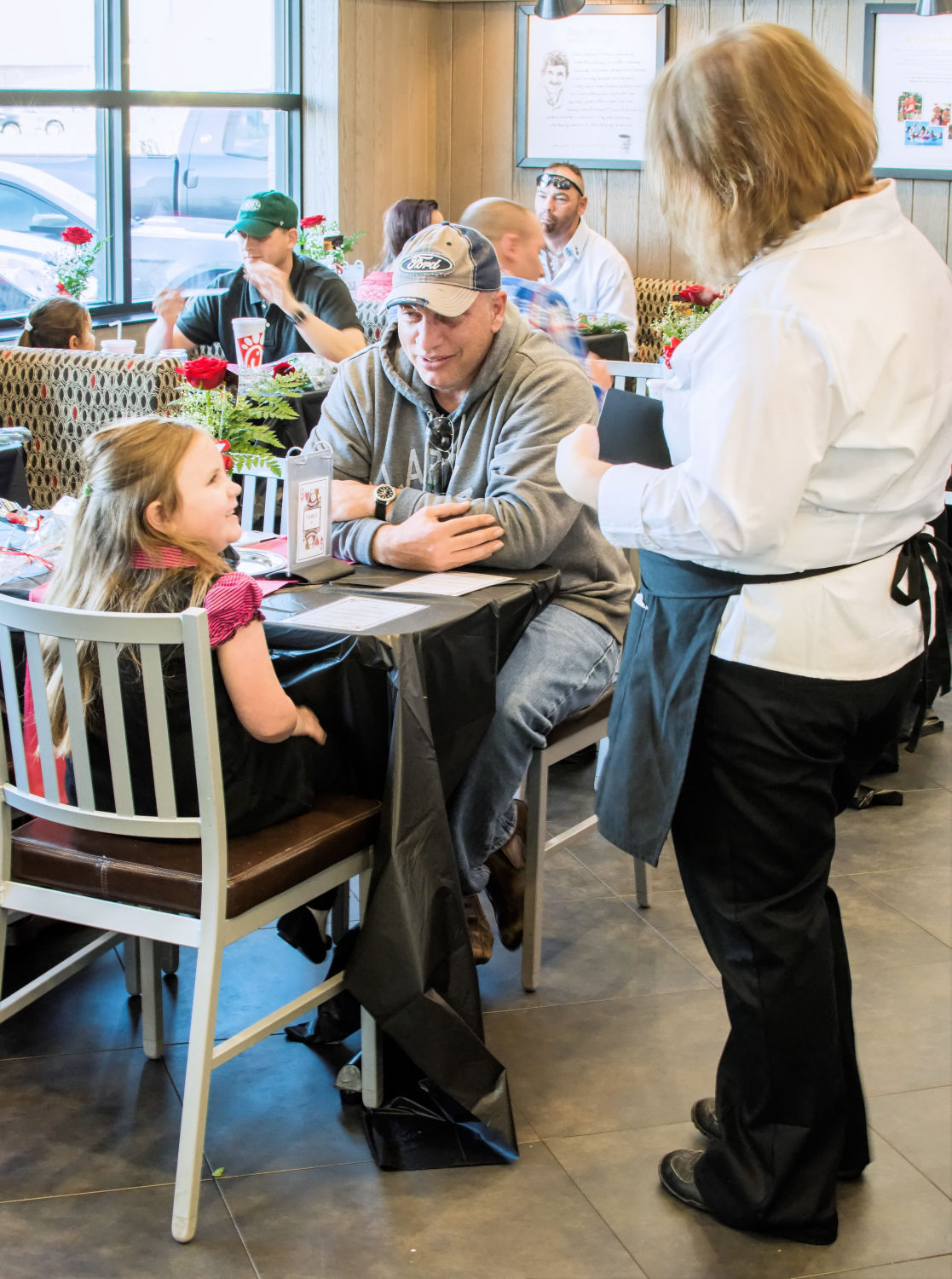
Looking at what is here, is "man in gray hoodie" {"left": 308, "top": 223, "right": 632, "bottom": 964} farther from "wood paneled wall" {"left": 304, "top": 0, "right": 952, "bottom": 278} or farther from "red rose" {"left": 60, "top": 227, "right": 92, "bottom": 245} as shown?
"wood paneled wall" {"left": 304, "top": 0, "right": 952, "bottom": 278}

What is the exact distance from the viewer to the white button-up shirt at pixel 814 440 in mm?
1446

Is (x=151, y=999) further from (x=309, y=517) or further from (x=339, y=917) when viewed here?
(x=309, y=517)

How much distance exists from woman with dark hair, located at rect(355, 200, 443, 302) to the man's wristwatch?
9.09ft

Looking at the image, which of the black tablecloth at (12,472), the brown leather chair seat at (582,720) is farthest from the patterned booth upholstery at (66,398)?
the brown leather chair seat at (582,720)

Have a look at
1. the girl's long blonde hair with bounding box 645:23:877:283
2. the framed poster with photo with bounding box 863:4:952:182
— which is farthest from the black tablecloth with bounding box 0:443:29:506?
the framed poster with photo with bounding box 863:4:952:182

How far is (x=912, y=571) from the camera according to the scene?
1636 millimetres

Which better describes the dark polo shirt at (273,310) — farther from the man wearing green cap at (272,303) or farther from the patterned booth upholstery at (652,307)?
the patterned booth upholstery at (652,307)

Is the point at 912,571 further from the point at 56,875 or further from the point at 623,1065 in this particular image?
the point at 56,875

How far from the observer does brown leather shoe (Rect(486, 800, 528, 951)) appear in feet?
8.23

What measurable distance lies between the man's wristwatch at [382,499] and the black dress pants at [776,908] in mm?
938

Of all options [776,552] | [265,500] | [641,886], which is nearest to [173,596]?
[776,552]

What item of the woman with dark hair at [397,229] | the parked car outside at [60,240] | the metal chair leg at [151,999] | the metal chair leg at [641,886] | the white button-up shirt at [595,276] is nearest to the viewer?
the metal chair leg at [151,999]

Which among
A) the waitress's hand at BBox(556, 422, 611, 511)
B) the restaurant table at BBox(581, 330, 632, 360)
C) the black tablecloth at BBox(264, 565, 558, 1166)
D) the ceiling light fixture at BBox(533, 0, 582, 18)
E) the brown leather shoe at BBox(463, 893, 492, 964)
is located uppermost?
the ceiling light fixture at BBox(533, 0, 582, 18)

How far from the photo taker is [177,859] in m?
1.87
